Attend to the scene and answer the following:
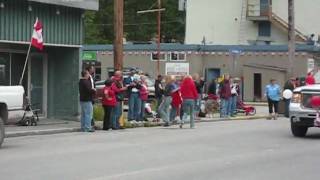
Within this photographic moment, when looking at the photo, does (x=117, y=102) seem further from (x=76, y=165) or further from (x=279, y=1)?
(x=279, y=1)

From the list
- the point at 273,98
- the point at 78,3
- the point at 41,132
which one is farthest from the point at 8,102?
the point at 273,98

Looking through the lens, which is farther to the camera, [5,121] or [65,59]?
[65,59]

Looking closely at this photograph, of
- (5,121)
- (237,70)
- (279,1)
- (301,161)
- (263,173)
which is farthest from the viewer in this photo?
(279,1)

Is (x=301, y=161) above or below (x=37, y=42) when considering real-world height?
below

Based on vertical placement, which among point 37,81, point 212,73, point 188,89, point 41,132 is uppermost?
Result: point 212,73

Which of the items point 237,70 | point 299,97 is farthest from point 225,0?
point 299,97

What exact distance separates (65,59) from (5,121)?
27.5 feet

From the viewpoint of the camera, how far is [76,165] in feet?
40.1

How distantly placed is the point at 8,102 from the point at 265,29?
46.0 metres

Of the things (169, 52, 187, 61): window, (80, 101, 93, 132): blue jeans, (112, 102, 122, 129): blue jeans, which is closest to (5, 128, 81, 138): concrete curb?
(80, 101, 93, 132): blue jeans

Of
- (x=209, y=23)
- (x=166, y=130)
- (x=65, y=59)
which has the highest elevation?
(x=209, y=23)

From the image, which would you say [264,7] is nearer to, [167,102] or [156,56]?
[156,56]

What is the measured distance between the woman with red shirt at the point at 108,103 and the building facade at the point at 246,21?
124 feet

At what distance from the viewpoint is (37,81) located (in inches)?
926
